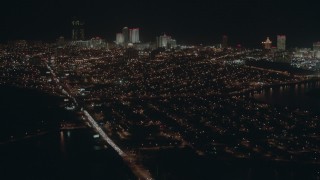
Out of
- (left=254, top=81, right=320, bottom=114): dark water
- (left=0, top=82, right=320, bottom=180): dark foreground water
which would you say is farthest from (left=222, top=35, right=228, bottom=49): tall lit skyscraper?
(left=0, top=82, right=320, bottom=180): dark foreground water

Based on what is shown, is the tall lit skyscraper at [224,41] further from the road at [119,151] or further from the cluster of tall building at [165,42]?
the road at [119,151]

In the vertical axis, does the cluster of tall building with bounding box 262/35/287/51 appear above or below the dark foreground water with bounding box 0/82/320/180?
above

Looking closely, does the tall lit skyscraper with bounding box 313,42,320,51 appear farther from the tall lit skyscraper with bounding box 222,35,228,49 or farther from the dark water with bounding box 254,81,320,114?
the dark water with bounding box 254,81,320,114

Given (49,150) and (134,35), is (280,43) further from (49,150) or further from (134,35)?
(49,150)

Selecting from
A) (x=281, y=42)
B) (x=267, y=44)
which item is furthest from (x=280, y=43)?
(x=267, y=44)

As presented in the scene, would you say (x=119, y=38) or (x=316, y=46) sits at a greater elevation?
(x=119, y=38)

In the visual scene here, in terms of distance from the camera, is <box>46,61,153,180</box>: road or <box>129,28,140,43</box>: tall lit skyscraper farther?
<box>129,28,140,43</box>: tall lit skyscraper
